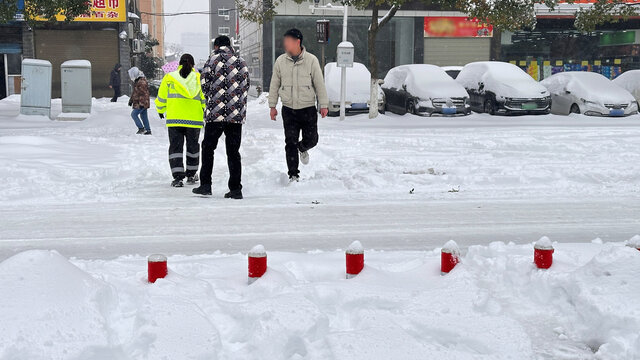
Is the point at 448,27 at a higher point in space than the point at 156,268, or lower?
higher

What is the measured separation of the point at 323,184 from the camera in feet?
27.9

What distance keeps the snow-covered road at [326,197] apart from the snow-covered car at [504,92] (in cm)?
734

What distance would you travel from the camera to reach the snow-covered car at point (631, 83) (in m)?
23.1

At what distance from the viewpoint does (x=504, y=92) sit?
21.3 m

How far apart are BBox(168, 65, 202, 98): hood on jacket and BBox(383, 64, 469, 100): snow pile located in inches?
534

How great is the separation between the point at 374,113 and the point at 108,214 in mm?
14764

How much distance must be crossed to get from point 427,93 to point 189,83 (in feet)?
45.3

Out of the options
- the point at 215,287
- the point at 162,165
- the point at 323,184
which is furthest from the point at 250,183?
the point at 215,287

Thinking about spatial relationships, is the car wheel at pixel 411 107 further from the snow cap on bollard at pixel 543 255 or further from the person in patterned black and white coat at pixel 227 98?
the snow cap on bollard at pixel 543 255

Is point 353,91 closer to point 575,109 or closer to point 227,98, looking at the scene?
point 575,109

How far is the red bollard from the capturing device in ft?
14.0

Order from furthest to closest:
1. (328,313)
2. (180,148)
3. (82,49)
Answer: (82,49) → (180,148) → (328,313)

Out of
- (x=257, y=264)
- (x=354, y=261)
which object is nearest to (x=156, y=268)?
(x=257, y=264)

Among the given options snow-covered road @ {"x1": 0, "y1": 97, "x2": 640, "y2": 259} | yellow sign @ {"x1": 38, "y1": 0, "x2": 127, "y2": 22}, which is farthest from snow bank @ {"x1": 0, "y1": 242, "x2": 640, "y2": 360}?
yellow sign @ {"x1": 38, "y1": 0, "x2": 127, "y2": 22}
